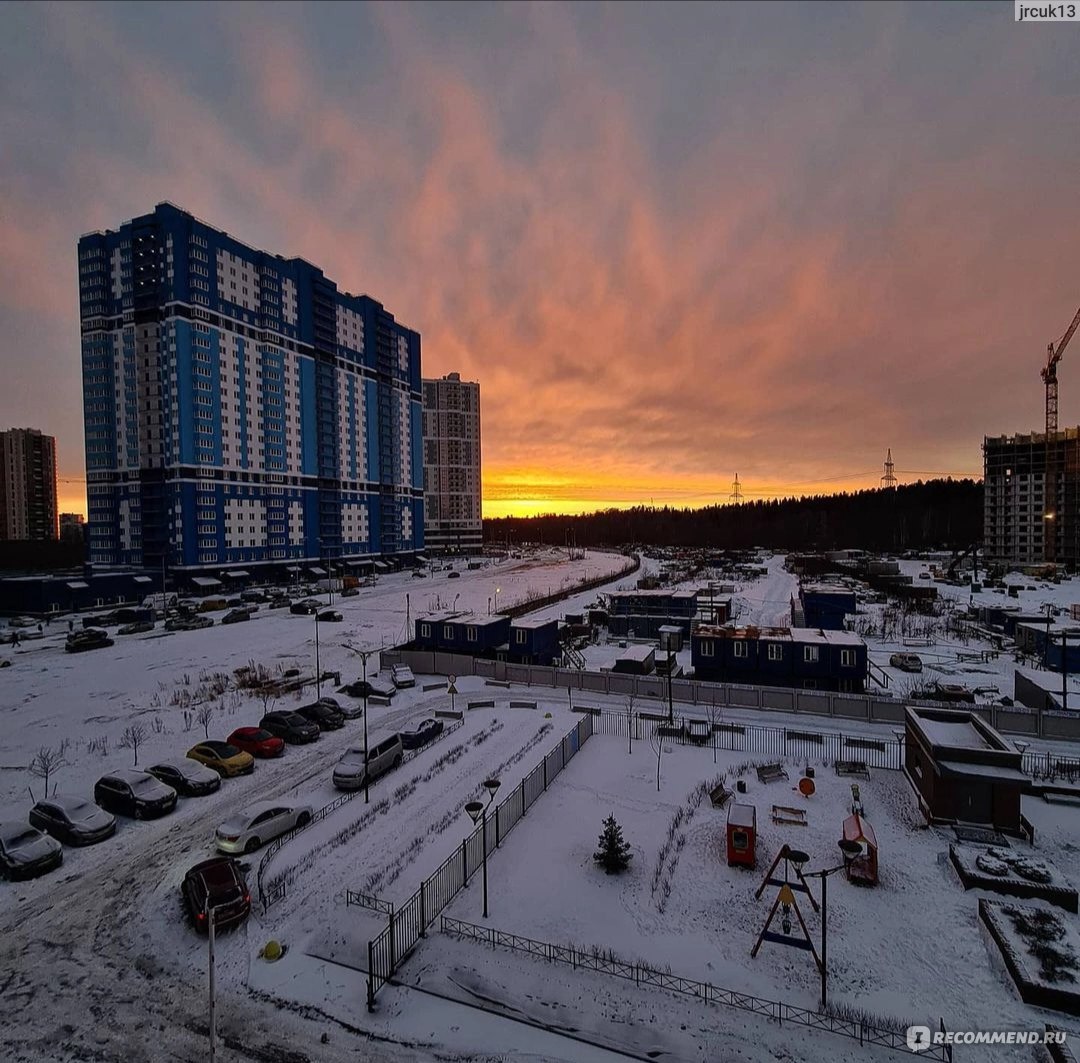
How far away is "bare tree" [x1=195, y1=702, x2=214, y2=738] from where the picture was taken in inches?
1032

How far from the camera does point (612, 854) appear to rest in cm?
1547

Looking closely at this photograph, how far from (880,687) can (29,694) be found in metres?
48.6

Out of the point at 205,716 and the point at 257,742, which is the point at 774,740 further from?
the point at 205,716

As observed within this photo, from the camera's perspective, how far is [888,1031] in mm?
10305

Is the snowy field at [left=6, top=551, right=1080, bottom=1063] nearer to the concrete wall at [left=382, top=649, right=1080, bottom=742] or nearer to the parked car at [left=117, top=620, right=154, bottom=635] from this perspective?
the concrete wall at [left=382, top=649, right=1080, bottom=742]

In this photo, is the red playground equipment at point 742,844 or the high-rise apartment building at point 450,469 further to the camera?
the high-rise apartment building at point 450,469

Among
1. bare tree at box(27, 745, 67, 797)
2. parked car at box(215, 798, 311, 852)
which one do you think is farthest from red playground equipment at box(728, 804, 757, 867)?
bare tree at box(27, 745, 67, 797)

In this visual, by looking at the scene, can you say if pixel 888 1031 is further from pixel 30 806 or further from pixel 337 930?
pixel 30 806

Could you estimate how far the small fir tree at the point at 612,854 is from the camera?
15422 mm

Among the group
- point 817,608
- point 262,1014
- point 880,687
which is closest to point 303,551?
point 817,608

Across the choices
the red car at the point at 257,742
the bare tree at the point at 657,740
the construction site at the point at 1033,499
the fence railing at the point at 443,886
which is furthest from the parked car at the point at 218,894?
the construction site at the point at 1033,499

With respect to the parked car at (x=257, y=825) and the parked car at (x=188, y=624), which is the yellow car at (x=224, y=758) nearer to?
the parked car at (x=257, y=825)

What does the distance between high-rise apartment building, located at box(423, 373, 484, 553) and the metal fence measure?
146 meters

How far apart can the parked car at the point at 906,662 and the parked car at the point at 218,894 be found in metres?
38.3
